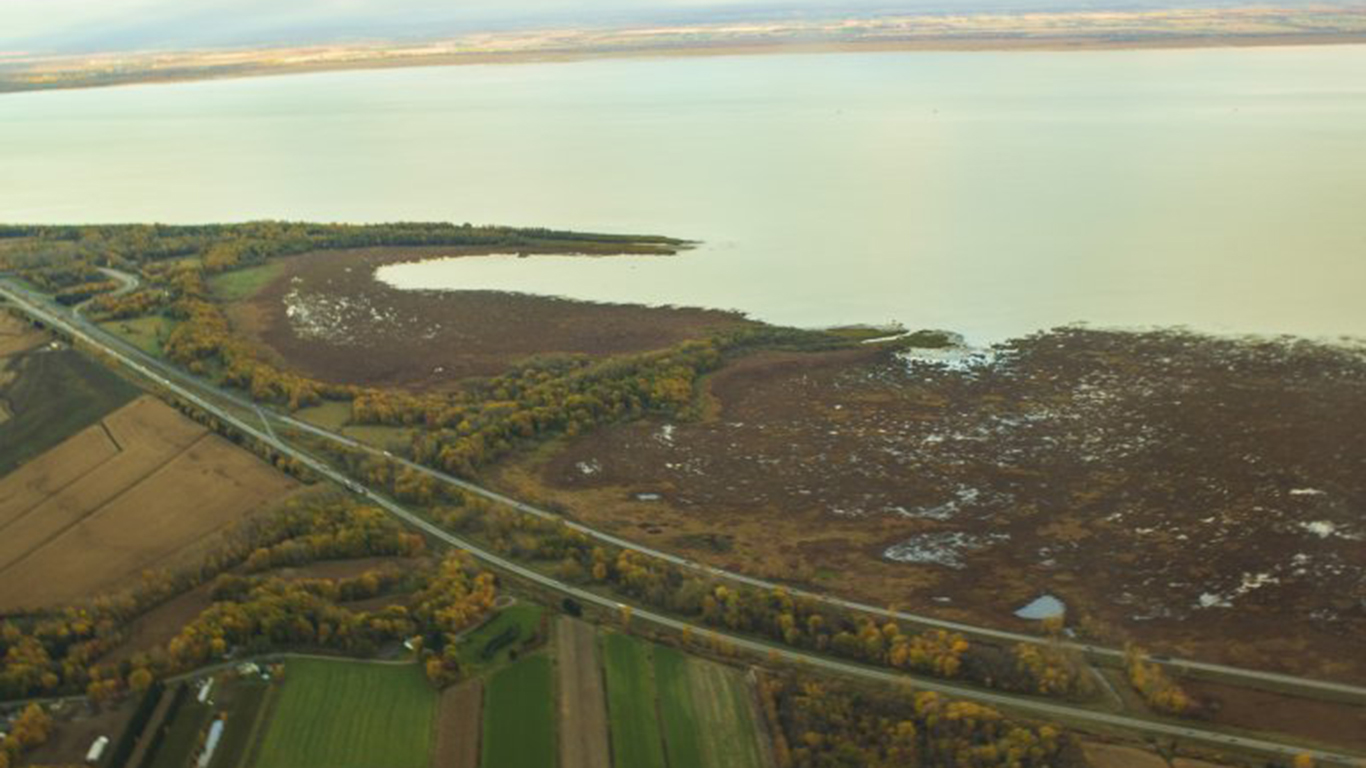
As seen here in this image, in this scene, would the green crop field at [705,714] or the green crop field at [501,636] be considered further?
the green crop field at [501,636]

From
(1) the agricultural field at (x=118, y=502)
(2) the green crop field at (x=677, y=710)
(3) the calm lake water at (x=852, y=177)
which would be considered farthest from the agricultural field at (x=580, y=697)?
(3) the calm lake water at (x=852, y=177)

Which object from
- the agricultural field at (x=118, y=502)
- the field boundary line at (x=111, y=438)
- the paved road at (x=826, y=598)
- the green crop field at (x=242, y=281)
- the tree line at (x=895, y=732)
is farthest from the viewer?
the green crop field at (x=242, y=281)

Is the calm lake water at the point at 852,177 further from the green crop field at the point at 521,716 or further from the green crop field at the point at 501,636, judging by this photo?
the green crop field at the point at 521,716

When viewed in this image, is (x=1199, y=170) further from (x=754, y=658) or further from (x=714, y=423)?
(x=754, y=658)

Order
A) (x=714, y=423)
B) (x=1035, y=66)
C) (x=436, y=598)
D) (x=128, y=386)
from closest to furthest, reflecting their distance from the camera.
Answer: (x=436, y=598) → (x=714, y=423) → (x=128, y=386) → (x=1035, y=66)

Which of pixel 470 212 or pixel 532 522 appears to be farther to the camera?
pixel 470 212

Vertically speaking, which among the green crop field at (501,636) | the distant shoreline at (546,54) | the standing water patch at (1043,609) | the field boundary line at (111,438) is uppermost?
the distant shoreline at (546,54)

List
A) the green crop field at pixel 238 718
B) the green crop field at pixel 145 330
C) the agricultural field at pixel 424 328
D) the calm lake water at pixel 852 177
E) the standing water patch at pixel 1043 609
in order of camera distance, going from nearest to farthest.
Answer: the green crop field at pixel 238 718
the standing water patch at pixel 1043 609
the agricultural field at pixel 424 328
the green crop field at pixel 145 330
the calm lake water at pixel 852 177

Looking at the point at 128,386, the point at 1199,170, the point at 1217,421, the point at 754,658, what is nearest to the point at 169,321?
the point at 128,386
